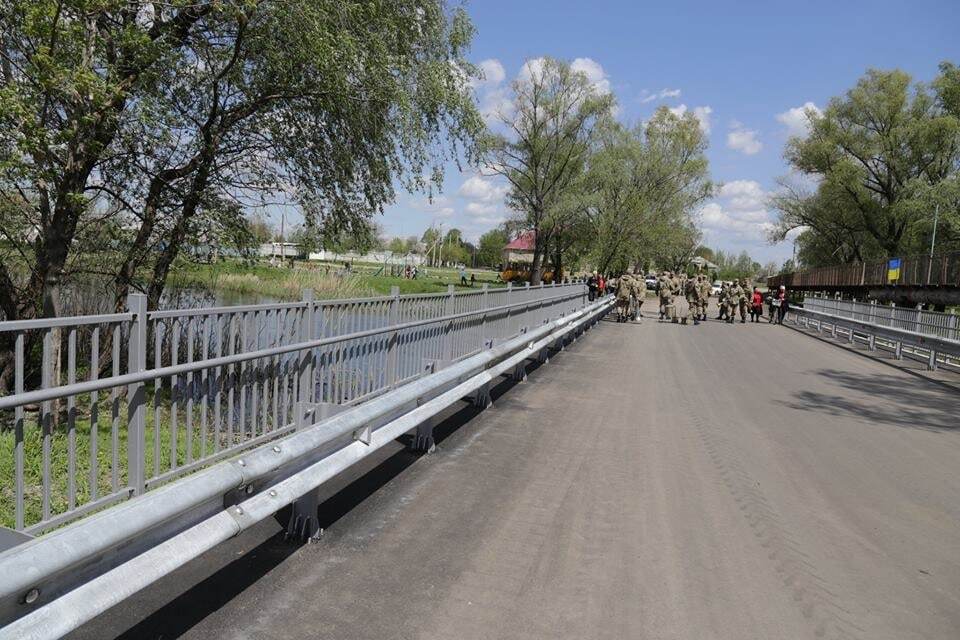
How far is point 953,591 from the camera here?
14.2ft

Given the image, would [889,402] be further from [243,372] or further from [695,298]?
[695,298]

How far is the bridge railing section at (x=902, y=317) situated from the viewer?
17.2 m

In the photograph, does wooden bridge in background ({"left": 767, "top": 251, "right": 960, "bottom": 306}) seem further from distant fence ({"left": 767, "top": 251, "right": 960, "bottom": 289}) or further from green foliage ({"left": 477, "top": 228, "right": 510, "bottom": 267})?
green foliage ({"left": 477, "top": 228, "right": 510, "bottom": 267})

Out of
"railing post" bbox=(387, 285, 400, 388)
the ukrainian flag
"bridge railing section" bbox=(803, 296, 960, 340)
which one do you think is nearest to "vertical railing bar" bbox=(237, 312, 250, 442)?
"railing post" bbox=(387, 285, 400, 388)

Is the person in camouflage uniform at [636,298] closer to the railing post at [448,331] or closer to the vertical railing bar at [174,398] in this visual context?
the railing post at [448,331]

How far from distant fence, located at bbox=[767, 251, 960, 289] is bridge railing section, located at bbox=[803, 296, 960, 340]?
5463mm

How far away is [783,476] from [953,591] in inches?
93.0

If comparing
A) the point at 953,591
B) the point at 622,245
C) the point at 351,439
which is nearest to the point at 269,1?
the point at 351,439

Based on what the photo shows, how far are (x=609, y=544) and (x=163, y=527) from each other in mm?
2700

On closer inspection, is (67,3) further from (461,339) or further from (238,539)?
(238,539)

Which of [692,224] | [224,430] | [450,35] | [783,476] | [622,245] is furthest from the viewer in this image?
[692,224]

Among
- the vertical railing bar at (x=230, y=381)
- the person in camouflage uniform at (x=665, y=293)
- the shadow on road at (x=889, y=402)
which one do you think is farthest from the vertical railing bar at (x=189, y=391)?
the person in camouflage uniform at (x=665, y=293)

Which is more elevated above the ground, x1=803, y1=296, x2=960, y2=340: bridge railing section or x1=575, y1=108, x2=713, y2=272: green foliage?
x1=575, y1=108, x2=713, y2=272: green foliage

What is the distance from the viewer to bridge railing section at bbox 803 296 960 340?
17219 millimetres
